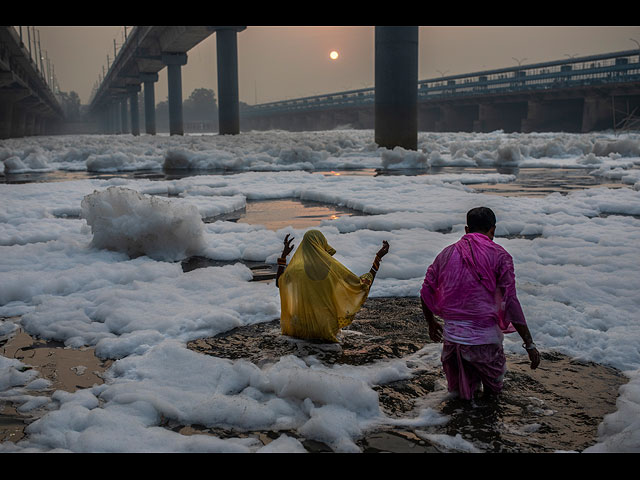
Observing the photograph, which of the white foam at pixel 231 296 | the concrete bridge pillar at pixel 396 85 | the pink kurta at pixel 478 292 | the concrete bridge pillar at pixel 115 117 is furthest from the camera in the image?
the concrete bridge pillar at pixel 115 117

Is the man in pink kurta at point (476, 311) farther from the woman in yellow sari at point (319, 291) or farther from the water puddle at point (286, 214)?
the water puddle at point (286, 214)

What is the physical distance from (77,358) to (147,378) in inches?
25.3

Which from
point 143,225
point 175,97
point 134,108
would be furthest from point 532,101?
point 134,108

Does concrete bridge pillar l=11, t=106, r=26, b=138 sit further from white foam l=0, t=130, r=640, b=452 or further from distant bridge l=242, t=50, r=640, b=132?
white foam l=0, t=130, r=640, b=452

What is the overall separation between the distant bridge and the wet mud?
2610cm

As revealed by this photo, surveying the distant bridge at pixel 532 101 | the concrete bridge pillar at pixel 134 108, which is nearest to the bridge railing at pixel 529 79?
the distant bridge at pixel 532 101

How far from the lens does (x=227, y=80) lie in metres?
39.8

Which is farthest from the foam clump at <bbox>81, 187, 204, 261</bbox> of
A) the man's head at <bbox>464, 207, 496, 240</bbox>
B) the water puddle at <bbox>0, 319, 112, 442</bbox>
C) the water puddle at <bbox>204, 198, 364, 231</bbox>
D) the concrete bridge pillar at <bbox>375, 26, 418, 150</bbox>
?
the concrete bridge pillar at <bbox>375, 26, 418, 150</bbox>

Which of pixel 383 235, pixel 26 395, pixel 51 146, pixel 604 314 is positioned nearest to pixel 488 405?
pixel 604 314

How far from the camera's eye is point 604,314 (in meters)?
4.60

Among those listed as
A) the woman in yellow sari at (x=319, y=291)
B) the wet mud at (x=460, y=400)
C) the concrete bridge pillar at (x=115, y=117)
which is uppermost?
the concrete bridge pillar at (x=115, y=117)

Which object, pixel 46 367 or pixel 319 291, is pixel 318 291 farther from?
pixel 46 367

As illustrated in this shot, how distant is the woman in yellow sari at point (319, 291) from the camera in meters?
4.08

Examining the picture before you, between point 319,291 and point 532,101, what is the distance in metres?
Answer: 43.3
